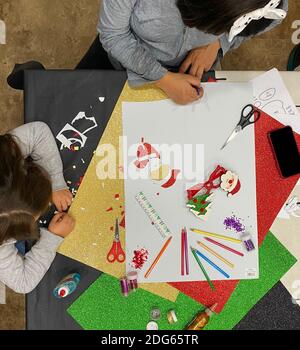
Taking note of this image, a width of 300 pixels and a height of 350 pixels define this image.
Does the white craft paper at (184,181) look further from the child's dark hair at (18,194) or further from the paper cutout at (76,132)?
the child's dark hair at (18,194)

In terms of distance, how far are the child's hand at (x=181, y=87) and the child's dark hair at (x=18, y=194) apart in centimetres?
31

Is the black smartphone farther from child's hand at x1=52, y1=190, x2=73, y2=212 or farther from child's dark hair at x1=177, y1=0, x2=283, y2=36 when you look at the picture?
child's hand at x1=52, y1=190, x2=73, y2=212

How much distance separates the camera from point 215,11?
1.89 feet

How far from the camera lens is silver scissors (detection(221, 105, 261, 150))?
0.89 m

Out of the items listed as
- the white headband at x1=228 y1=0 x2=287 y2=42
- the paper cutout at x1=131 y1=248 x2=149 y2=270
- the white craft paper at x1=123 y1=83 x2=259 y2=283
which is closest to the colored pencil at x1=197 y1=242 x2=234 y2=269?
the white craft paper at x1=123 y1=83 x2=259 y2=283

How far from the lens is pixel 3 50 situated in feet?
4.58

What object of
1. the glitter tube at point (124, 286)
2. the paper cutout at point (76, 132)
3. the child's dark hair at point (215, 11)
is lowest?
the glitter tube at point (124, 286)

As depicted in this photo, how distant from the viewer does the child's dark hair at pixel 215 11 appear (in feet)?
1.86

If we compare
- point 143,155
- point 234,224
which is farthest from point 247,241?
point 143,155

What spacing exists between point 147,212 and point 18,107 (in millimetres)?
756

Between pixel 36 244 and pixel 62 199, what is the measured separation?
0.11 metres

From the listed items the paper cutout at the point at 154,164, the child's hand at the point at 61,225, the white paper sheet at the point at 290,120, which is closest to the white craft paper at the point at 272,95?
the white paper sheet at the point at 290,120

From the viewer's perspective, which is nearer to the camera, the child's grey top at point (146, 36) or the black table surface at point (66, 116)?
the child's grey top at point (146, 36)
